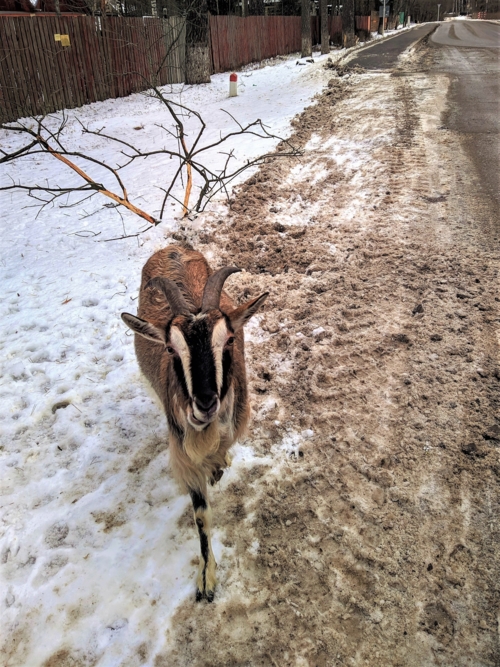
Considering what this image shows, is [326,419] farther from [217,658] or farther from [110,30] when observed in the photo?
[110,30]

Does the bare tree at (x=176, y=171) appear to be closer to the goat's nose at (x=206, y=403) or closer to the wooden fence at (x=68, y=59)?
the wooden fence at (x=68, y=59)

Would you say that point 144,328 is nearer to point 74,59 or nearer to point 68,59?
point 68,59

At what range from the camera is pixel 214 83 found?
1811cm

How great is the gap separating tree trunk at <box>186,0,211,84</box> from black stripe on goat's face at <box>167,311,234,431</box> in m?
16.2

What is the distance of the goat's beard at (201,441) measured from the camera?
2.71 meters

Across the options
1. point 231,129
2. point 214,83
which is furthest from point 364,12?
point 231,129

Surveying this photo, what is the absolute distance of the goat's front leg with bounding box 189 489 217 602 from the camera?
2.76 meters

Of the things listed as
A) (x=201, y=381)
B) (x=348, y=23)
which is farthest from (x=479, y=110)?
(x=348, y=23)

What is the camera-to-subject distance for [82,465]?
11.9 ft

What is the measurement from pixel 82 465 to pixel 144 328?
5.25 ft

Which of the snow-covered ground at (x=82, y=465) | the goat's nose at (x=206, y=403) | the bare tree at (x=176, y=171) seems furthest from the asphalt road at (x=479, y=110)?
the goat's nose at (x=206, y=403)

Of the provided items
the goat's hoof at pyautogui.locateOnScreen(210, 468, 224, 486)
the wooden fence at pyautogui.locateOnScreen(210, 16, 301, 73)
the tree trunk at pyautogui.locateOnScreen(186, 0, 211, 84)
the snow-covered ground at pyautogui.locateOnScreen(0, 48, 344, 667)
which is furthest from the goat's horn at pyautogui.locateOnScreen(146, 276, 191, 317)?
A: the wooden fence at pyautogui.locateOnScreen(210, 16, 301, 73)

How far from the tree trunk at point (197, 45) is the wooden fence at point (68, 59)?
2.93 feet

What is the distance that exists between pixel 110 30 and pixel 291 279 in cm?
1464
